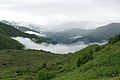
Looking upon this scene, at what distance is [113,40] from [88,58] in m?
27.5

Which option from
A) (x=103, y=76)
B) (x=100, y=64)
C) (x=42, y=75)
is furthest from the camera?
(x=42, y=75)

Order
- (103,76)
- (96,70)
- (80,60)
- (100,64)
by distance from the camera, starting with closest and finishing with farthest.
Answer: (103,76) → (96,70) → (100,64) → (80,60)

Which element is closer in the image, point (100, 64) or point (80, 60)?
point (100, 64)

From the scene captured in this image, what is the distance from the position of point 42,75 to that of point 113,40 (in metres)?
36.9

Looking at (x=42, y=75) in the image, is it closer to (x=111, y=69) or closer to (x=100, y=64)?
(x=100, y=64)

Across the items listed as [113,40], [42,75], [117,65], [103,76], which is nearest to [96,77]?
[103,76]

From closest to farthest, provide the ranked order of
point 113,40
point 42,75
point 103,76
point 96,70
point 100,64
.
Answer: point 103,76, point 96,70, point 100,64, point 42,75, point 113,40

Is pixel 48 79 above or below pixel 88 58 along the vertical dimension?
below

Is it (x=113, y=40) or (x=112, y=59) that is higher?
(x=113, y=40)

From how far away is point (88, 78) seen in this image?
4981 centimetres

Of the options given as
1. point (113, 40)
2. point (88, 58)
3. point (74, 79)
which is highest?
point (113, 40)

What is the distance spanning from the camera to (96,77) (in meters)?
47.8

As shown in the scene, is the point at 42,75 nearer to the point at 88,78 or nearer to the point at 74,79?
the point at 74,79

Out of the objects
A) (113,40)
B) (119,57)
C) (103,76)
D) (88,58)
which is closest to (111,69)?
(103,76)
